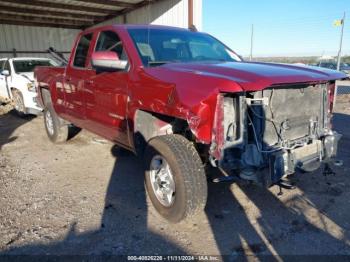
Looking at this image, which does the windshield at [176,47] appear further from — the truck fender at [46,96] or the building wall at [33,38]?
the building wall at [33,38]

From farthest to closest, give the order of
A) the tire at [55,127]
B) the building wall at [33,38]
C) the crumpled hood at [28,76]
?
the building wall at [33,38] → the crumpled hood at [28,76] → the tire at [55,127]

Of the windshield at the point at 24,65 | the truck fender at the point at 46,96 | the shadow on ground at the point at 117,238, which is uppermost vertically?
the windshield at the point at 24,65

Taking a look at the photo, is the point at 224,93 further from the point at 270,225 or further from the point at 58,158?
the point at 58,158

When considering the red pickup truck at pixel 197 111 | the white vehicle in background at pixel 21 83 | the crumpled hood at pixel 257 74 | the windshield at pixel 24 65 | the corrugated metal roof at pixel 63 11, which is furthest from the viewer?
the corrugated metal roof at pixel 63 11

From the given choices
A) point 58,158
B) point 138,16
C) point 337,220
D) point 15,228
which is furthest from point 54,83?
point 138,16

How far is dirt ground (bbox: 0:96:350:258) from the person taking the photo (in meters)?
2.87

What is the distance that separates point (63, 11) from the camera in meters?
15.6

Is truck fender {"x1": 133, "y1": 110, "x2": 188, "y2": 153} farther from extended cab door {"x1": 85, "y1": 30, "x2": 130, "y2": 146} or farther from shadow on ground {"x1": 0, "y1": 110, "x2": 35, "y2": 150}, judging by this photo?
shadow on ground {"x1": 0, "y1": 110, "x2": 35, "y2": 150}

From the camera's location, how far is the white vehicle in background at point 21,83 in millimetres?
8328

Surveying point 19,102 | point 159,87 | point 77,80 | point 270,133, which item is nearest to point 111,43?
point 77,80

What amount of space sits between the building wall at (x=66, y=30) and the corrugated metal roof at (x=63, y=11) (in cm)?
43

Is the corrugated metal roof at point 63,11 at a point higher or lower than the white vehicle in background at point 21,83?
higher

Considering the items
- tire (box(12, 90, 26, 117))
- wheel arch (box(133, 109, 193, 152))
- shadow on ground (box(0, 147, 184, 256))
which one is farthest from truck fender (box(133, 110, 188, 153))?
tire (box(12, 90, 26, 117))

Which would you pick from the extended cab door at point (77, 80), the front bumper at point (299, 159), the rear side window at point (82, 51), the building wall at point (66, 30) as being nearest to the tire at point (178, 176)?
the front bumper at point (299, 159)
